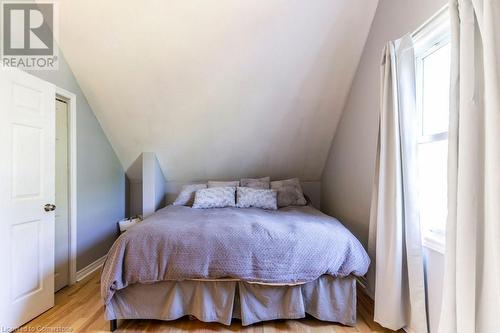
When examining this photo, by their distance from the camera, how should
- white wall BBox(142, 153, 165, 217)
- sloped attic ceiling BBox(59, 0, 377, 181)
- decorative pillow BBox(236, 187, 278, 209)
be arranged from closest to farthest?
sloped attic ceiling BBox(59, 0, 377, 181) < decorative pillow BBox(236, 187, 278, 209) < white wall BBox(142, 153, 165, 217)

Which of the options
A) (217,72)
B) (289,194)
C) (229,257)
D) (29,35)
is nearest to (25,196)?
(29,35)

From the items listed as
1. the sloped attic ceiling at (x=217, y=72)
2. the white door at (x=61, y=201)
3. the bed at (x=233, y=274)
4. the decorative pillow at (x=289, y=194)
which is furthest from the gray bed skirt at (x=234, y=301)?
the sloped attic ceiling at (x=217, y=72)

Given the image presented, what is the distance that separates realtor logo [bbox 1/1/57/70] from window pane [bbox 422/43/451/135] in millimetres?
3052

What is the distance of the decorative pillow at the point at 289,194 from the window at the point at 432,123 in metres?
1.66

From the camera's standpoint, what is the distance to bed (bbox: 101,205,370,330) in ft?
5.86

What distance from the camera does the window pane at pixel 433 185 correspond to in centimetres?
163

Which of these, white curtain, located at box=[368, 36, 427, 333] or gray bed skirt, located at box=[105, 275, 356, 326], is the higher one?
white curtain, located at box=[368, 36, 427, 333]

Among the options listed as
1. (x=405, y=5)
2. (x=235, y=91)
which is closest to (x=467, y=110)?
(x=405, y=5)

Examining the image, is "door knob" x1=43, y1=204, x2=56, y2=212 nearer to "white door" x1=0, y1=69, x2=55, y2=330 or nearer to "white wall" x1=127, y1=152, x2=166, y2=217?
"white door" x1=0, y1=69, x2=55, y2=330

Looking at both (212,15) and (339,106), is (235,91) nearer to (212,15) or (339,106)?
(212,15)

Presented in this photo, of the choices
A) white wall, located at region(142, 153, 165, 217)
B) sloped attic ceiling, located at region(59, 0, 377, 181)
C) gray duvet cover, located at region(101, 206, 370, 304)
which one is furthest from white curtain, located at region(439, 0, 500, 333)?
white wall, located at region(142, 153, 165, 217)

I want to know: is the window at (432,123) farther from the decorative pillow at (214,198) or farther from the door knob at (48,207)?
the door knob at (48,207)

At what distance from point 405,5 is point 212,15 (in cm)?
Result: 155

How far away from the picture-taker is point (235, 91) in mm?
2811
